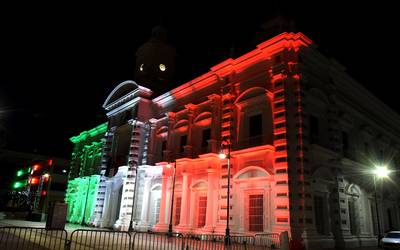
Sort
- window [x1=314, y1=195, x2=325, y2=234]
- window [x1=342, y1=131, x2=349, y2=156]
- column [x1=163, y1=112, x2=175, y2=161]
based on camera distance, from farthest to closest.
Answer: column [x1=163, y1=112, x2=175, y2=161] < window [x1=342, y1=131, x2=349, y2=156] < window [x1=314, y1=195, x2=325, y2=234]

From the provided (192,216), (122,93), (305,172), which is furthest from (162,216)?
(122,93)

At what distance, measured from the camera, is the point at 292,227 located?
17578mm

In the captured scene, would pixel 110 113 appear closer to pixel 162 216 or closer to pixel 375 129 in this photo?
pixel 162 216

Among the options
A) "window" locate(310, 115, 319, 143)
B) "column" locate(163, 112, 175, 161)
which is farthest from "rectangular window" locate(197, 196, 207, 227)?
"window" locate(310, 115, 319, 143)

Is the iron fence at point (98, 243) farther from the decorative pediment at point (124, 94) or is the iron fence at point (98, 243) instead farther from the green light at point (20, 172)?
the green light at point (20, 172)

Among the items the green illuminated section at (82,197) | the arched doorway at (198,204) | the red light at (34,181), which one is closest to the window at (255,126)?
the arched doorway at (198,204)

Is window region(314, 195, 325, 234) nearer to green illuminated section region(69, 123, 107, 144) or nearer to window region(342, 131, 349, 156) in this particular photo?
window region(342, 131, 349, 156)

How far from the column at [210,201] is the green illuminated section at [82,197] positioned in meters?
17.1

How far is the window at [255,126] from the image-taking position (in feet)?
71.3

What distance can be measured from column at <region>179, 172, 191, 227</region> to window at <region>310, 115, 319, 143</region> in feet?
31.7

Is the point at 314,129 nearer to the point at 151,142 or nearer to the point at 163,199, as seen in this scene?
the point at 163,199

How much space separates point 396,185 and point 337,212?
11621mm

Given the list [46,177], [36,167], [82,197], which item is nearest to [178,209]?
[82,197]

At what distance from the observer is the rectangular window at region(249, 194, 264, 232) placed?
19.8 meters
